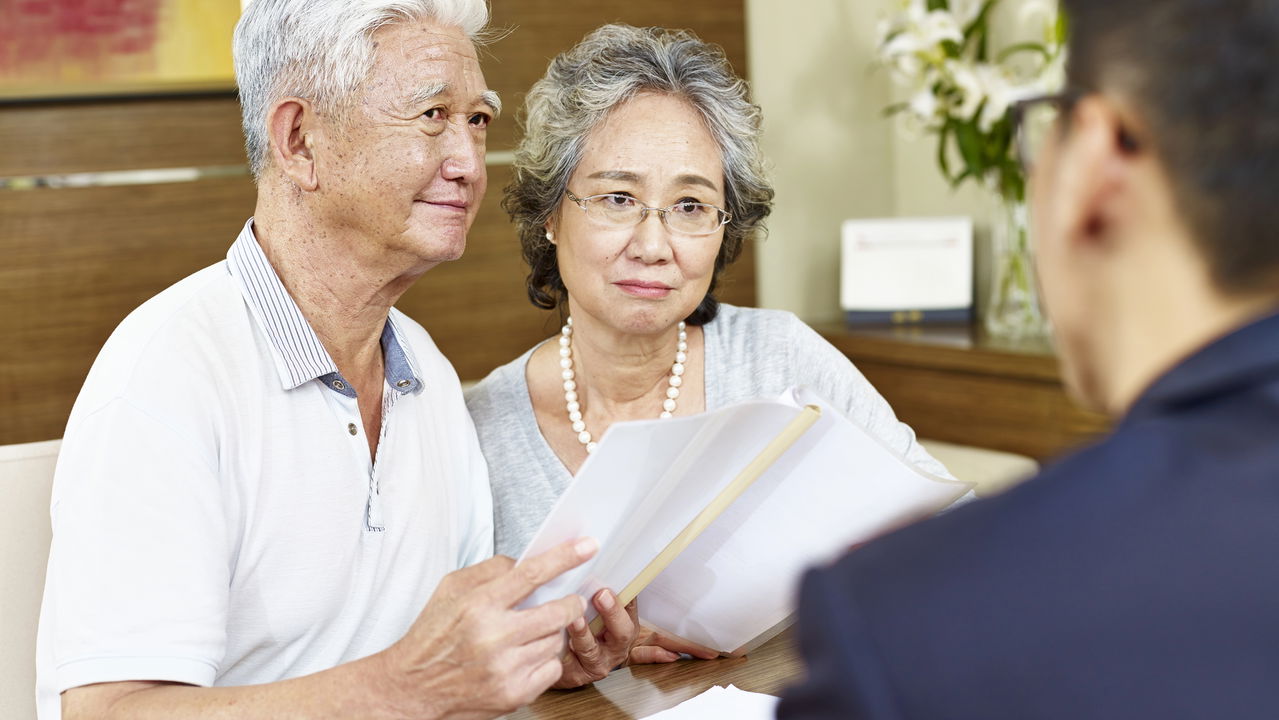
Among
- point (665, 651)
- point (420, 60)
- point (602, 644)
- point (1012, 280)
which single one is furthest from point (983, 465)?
point (420, 60)

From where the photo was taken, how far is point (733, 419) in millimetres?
1086

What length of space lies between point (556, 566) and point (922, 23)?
2700mm

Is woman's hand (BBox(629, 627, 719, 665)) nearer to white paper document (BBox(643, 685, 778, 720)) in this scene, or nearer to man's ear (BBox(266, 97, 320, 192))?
white paper document (BBox(643, 685, 778, 720))

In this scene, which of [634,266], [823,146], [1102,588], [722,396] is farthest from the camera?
[823,146]

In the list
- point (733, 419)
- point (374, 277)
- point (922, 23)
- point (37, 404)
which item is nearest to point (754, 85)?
point (922, 23)

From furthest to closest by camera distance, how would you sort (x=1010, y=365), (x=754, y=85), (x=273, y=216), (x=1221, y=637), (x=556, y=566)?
1. (x=754, y=85)
2. (x=1010, y=365)
3. (x=273, y=216)
4. (x=556, y=566)
5. (x=1221, y=637)

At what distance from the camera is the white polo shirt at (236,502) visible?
3.76 ft

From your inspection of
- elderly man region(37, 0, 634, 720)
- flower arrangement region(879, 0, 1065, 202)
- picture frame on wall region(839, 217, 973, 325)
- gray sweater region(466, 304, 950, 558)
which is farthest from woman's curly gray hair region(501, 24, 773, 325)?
picture frame on wall region(839, 217, 973, 325)

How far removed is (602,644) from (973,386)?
2142mm

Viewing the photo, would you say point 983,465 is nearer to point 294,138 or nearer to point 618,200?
point 618,200

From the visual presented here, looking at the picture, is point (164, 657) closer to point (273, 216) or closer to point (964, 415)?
point (273, 216)

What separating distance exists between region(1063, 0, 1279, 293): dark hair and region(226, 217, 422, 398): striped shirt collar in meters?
1.02

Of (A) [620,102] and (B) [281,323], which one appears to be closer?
(B) [281,323]

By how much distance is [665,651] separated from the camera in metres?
1.42
